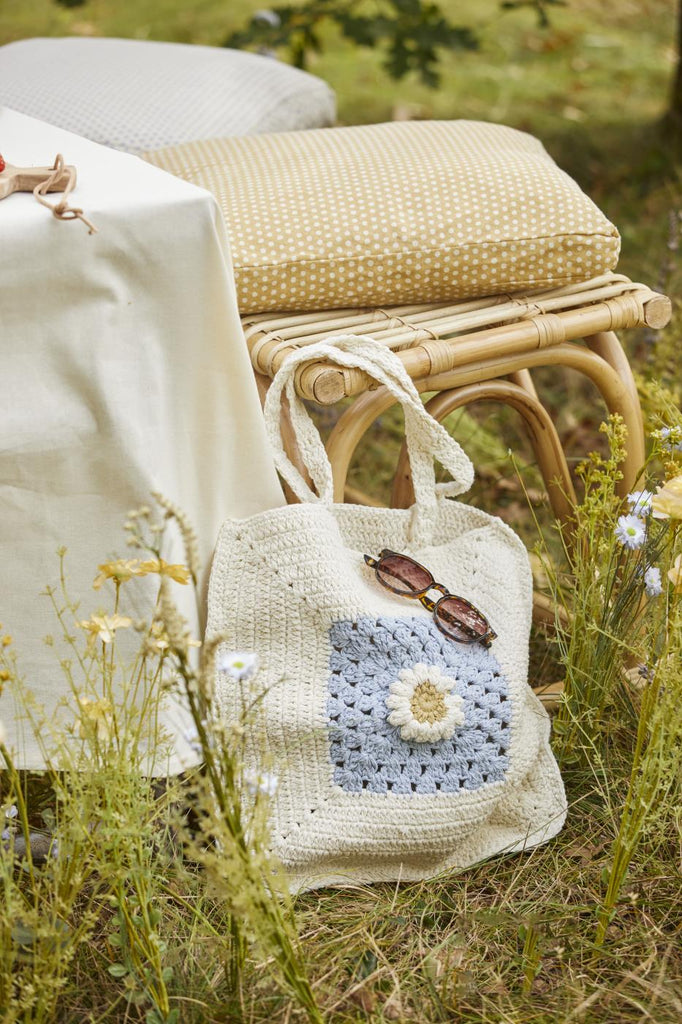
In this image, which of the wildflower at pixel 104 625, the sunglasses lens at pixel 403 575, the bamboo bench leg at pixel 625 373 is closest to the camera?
the wildflower at pixel 104 625

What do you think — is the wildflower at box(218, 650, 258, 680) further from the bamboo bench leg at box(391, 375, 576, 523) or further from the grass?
the bamboo bench leg at box(391, 375, 576, 523)

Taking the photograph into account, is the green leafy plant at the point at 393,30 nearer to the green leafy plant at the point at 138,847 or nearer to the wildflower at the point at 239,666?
the green leafy plant at the point at 138,847

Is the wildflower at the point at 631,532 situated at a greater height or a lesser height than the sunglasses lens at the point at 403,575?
greater

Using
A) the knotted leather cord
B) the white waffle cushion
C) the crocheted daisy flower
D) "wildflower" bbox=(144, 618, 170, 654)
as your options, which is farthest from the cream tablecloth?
the white waffle cushion

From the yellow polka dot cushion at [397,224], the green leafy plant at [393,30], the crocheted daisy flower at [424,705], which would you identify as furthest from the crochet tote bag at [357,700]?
the green leafy plant at [393,30]

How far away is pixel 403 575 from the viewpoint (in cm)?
120

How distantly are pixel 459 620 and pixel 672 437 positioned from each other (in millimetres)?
307

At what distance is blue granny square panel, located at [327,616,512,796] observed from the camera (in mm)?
1100

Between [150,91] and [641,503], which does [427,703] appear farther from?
[150,91]

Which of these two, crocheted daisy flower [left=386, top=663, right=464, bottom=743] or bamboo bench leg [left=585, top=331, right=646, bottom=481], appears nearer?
A: crocheted daisy flower [left=386, top=663, right=464, bottom=743]

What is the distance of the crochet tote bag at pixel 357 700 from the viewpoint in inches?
43.3

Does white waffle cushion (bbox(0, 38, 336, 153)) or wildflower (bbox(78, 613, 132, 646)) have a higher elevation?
white waffle cushion (bbox(0, 38, 336, 153))

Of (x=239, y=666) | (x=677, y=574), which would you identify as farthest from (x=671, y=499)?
(x=239, y=666)

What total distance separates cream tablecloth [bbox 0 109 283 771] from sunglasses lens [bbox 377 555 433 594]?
206 millimetres
